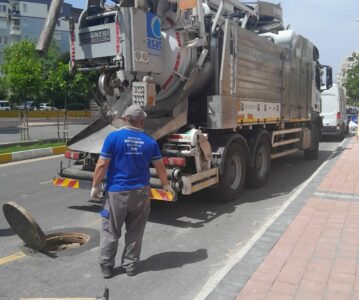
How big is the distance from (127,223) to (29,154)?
996 centimetres

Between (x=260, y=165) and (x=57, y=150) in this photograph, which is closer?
(x=260, y=165)

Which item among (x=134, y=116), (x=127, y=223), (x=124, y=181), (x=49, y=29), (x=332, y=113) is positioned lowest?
(x=127, y=223)

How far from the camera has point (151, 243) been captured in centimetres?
551

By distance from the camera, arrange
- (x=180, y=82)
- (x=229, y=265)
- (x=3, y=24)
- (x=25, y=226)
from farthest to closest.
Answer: (x=3, y=24)
(x=180, y=82)
(x=25, y=226)
(x=229, y=265)

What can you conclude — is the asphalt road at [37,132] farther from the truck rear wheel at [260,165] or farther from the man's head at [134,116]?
the man's head at [134,116]

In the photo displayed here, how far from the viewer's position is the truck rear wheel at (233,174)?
734cm

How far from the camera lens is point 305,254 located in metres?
4.91

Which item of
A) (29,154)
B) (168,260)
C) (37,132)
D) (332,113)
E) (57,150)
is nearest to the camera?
(168,260)

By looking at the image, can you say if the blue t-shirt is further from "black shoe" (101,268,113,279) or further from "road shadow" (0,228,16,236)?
"road shadow" (0,228,16,236)

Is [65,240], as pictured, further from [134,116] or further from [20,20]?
[20,20]

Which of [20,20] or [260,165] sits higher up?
[20,20]

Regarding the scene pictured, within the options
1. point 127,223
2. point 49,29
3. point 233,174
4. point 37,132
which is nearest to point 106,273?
point 127,223

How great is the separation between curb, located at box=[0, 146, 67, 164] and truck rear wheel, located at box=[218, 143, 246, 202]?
24.6 ft

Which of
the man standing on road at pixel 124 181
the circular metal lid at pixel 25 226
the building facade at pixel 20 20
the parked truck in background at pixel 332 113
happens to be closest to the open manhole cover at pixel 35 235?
the circular metal lid at pixel 25 226
